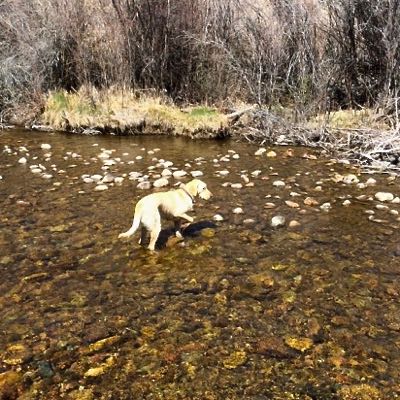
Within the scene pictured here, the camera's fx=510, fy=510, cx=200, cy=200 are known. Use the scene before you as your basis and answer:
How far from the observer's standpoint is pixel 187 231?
7016mm

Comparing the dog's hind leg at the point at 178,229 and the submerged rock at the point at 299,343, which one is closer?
the submerged rock at the point at 299,343

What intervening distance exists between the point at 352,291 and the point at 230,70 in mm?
9644

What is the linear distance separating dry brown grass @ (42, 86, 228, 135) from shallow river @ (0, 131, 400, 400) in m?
4.09

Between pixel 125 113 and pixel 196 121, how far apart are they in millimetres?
1917

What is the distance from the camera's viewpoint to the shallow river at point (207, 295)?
4250 mm

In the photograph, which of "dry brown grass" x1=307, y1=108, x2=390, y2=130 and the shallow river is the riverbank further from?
the shallow river

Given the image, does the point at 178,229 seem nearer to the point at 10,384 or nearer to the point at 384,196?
the point at 10,384

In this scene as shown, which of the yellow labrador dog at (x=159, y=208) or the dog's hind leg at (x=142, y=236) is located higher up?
the yellow labrador dog at (x=159, y=208)

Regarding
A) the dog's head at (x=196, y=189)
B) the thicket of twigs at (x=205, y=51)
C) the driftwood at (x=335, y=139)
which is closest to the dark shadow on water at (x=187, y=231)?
the dog's head at (x=196, y=189)

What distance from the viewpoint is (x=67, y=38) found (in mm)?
14641

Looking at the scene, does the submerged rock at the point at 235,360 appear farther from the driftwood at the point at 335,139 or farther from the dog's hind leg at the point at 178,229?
the driftwood at the point at 335,139

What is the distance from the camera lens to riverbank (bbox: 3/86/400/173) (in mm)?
11805

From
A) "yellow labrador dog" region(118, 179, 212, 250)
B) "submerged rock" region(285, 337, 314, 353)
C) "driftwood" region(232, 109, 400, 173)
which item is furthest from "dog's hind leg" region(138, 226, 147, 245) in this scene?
"driftwood" region(232, 109, 400, 173)

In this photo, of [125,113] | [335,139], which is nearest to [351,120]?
[335,139]
